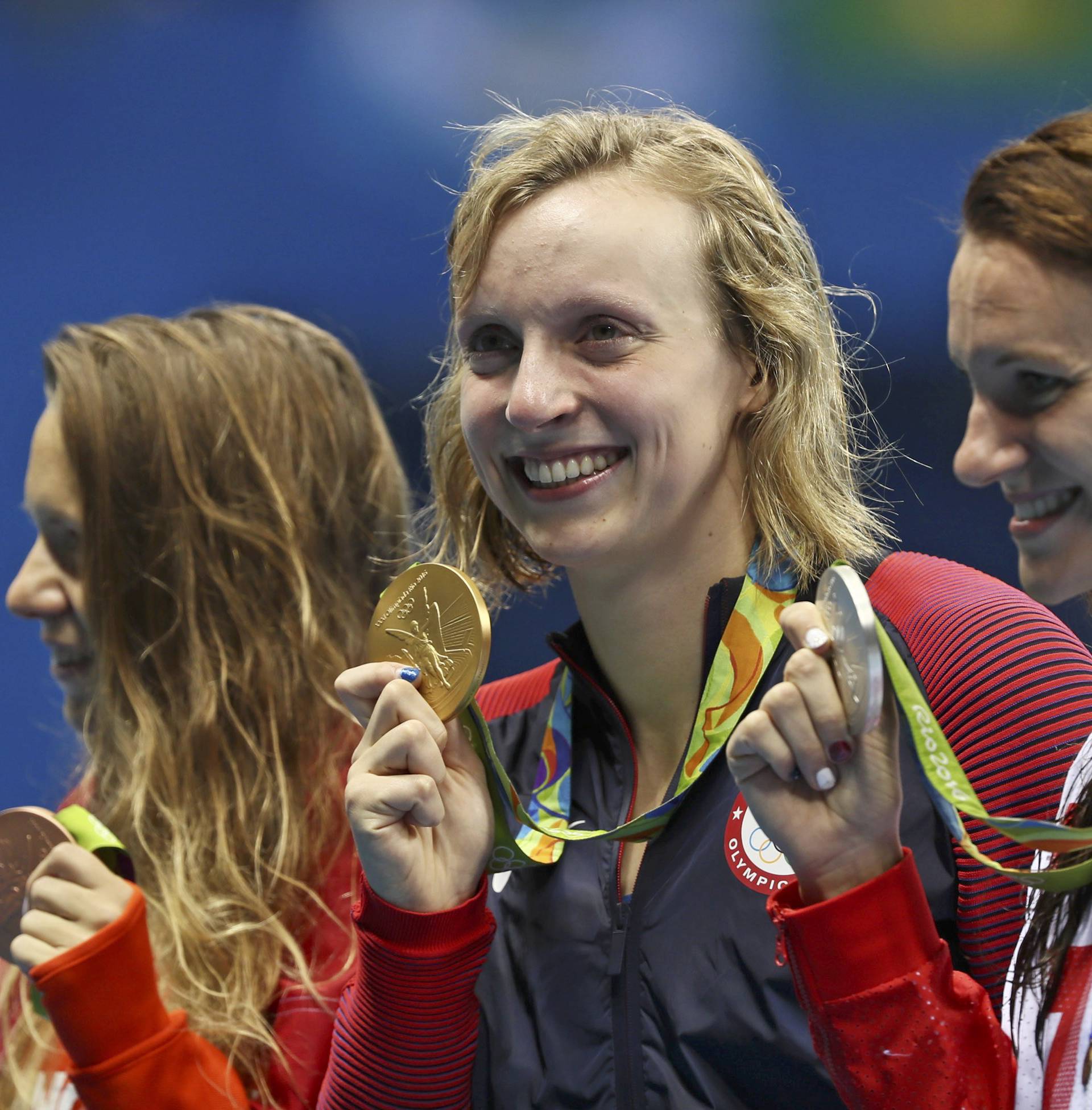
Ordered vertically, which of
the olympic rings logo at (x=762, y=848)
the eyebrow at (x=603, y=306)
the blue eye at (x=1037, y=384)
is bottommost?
the olympic rings logo at (x=762, y=848)

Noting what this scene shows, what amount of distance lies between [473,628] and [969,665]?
1.88ft

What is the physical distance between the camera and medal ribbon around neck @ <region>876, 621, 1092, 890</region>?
1.13 meters

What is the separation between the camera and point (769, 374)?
1821mm

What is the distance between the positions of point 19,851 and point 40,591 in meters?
0.63

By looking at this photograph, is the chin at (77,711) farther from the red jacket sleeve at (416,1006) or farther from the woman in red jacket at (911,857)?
the woman in red jacket at (911,857)

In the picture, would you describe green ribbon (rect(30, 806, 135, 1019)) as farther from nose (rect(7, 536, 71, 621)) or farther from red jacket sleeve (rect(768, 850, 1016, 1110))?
red jacket sleeve (rect(768, 850, 1016, 1110))

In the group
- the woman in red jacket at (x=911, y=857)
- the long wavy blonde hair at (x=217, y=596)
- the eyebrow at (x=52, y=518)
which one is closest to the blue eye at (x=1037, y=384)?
the woman in red jacket at (x=911, y=857)

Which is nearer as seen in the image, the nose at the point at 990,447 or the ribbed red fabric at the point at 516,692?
the nose at the point at 990,447

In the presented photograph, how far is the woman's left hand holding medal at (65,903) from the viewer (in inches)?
73.9

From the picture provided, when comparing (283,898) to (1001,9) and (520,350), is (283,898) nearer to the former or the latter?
(520,350)

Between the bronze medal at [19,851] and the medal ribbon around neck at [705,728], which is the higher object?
the medal ribbon around neck at [705,728]

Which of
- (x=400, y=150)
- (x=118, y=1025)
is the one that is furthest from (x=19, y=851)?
(x=400, y=150)

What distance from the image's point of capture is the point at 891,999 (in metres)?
1.23

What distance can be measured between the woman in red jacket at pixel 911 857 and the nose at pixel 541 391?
0.51 meters
